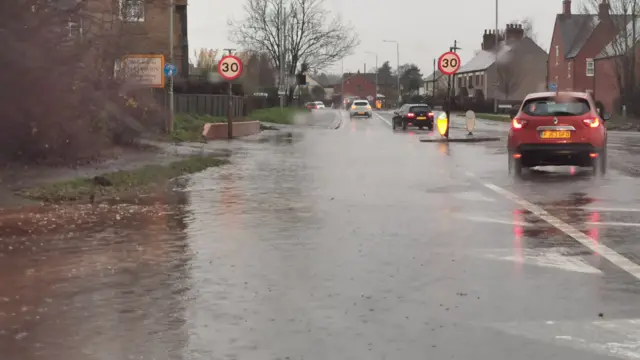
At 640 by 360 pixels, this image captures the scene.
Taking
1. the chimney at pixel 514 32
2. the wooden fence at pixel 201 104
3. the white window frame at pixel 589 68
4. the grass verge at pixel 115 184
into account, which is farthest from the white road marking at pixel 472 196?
the chimney at pixel 514 32

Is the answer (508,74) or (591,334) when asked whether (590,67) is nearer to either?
(508,74)

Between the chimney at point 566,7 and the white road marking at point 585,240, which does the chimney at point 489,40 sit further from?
the white road marking at point 585,240

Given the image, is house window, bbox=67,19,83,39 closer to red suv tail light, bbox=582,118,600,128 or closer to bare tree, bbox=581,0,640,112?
red suv tail light, bbox=582,118,600,128

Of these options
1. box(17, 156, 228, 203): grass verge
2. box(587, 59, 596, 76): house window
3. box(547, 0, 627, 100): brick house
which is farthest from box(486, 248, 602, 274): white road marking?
box(587, 59, 596, 76): house window

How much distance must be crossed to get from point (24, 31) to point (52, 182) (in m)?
2.54

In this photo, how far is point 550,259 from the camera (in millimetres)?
8016

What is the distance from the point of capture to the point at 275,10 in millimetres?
65500

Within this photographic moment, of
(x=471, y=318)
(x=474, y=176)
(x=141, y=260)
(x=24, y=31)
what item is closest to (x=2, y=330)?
(x=141, y=260)

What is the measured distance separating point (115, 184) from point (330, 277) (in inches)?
326

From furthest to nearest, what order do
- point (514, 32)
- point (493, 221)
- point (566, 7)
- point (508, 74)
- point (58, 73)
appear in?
1. point (514, 32)
2. point (508, 74)
3. point (566, 7)
4. point (58, 73)
5. point (493, 221)

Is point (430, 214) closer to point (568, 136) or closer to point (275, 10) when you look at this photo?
point (568, 136)

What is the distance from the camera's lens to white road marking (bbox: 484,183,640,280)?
7.65 metres

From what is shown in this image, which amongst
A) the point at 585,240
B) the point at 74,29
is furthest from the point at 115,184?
the point at 585,240

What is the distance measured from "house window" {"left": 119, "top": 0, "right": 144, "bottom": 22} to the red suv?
8.29 metres
